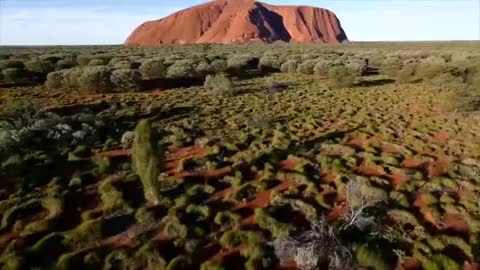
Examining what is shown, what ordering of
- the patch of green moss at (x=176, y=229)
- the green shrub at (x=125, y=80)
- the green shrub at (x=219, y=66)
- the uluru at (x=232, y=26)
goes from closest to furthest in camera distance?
the patch of green moss at (x=176, y=229), the green shrub at (x=125, y=80), the green shrub at (x=219, y=66), the uluru at (x=232, y=26)

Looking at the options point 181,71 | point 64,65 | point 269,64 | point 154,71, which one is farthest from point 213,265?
point 269,64

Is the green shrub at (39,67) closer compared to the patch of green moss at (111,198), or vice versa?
the patch of green moss at (111,198)

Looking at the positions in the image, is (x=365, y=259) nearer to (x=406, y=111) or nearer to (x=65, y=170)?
(x=65, y=170)

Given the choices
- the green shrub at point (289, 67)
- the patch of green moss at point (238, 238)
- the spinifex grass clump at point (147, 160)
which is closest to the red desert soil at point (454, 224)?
the patch of green moss at point (238, 238)

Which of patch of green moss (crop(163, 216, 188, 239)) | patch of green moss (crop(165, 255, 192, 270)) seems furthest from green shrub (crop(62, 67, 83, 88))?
patch of green moss (crop(165, 255, 192, 270))

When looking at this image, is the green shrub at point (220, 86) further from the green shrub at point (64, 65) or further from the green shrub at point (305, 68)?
the green shrub at point (64, 65)

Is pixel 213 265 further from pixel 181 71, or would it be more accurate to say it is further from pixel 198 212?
pixel 181 71
